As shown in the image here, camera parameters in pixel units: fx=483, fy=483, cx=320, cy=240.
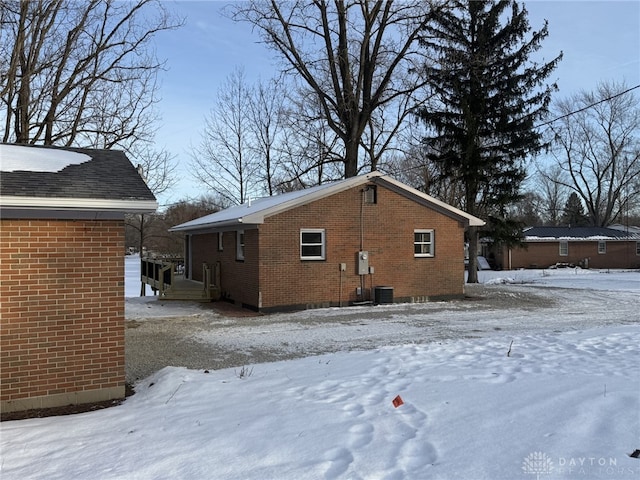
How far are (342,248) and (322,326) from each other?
14.2 ft

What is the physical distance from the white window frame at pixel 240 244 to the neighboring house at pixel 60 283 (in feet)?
31.7

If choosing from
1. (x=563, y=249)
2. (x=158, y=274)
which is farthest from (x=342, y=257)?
(x=563, y=249)

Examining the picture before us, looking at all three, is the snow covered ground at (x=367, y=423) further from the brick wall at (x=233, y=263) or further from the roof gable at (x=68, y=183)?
the brick wall at (x=233, y=263)

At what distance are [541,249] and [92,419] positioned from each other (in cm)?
3892

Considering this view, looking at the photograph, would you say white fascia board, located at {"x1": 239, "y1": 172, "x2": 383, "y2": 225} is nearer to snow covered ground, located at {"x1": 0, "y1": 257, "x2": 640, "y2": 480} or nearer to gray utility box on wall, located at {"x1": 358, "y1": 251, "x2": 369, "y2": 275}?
gray utility box on wall, located at {"x1": 358, "y1": 251, "x2": 369, "y2": 275}

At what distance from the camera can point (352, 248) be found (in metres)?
16.0

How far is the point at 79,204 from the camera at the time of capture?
5.95m

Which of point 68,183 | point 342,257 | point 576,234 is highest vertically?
point 576,234

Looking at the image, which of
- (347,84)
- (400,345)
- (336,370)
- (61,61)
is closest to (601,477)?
(336,370)

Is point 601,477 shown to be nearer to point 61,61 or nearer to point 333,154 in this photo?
point 61,61

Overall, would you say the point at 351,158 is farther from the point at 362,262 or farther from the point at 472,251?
the point at 362,262

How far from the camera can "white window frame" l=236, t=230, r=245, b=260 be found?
53.5 feet

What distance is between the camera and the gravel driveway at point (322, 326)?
8844mm

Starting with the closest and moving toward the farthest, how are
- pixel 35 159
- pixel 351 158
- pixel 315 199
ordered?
pixel 35 159 < pixel 315 199 < pixel 351 158
